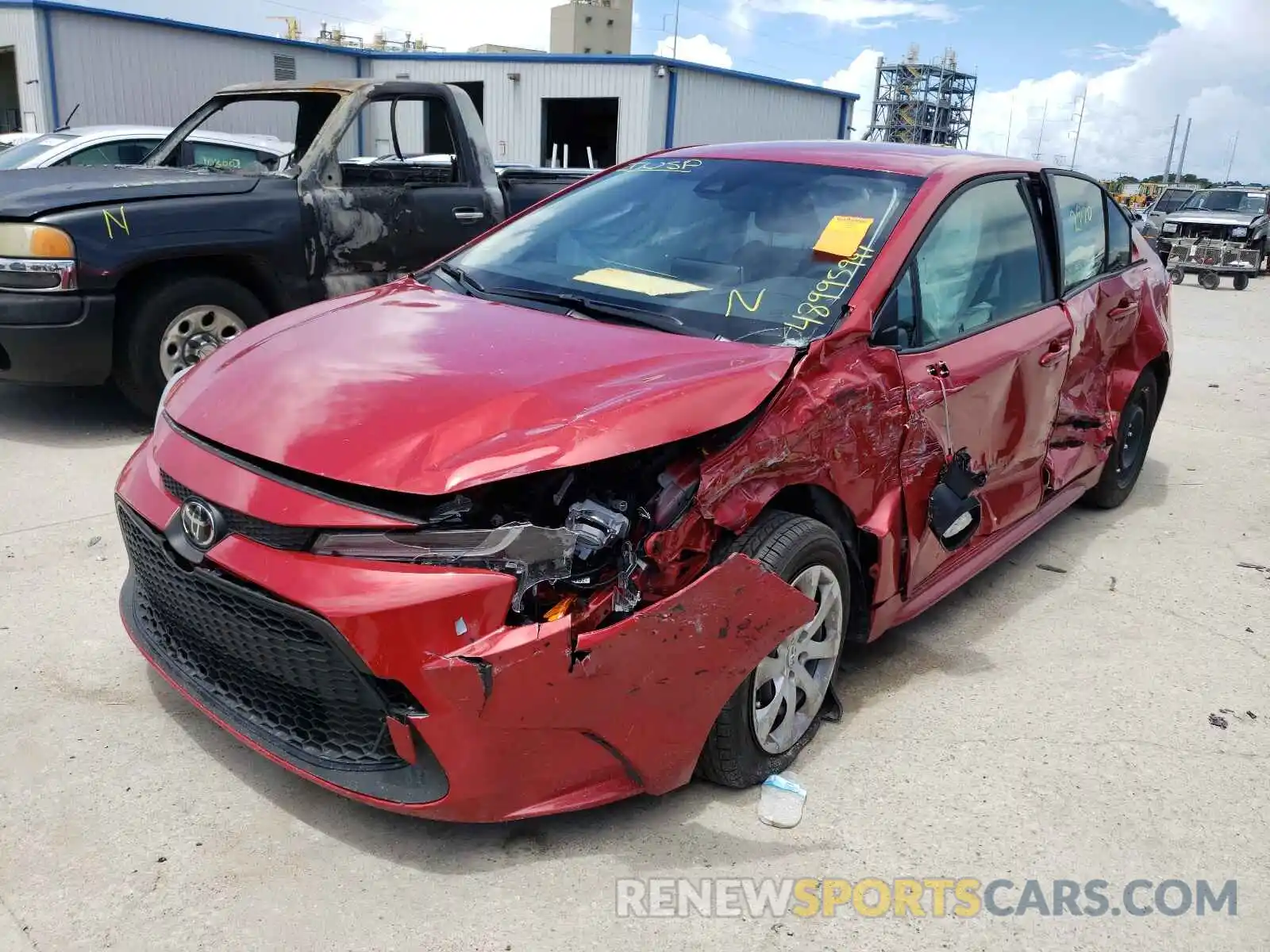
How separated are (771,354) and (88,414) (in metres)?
4.71

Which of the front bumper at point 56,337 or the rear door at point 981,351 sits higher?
the rear door at point 981,351

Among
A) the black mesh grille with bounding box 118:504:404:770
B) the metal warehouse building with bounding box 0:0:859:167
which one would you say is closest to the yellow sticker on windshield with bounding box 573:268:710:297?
the black mesh grille with bounding box 118:504:404:770

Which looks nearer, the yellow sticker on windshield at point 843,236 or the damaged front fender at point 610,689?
the damaged front fender at point 610,689

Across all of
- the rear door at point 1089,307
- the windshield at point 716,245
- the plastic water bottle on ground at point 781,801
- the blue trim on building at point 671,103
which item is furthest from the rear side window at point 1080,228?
the blue trim on building at point 671,103

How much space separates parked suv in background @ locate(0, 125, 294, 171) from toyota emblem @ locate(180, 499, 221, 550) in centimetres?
548

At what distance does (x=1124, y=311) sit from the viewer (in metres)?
4.65

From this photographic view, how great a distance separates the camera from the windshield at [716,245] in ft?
9.83

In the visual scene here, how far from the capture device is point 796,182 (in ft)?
11.3

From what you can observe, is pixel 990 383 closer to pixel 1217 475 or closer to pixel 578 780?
pixel 578 780

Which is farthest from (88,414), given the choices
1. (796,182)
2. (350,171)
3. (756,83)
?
(756,83)

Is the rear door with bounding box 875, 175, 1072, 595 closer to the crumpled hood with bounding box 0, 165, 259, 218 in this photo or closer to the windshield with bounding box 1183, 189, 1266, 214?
the crumpled hood with bounding box 0, 165, 259, 218

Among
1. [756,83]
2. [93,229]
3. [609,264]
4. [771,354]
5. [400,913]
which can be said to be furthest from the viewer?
[756,83]

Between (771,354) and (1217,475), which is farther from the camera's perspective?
(1217,475)

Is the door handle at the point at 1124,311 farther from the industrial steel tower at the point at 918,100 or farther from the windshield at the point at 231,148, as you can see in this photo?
the industrial steel tower at the point at 918,100
